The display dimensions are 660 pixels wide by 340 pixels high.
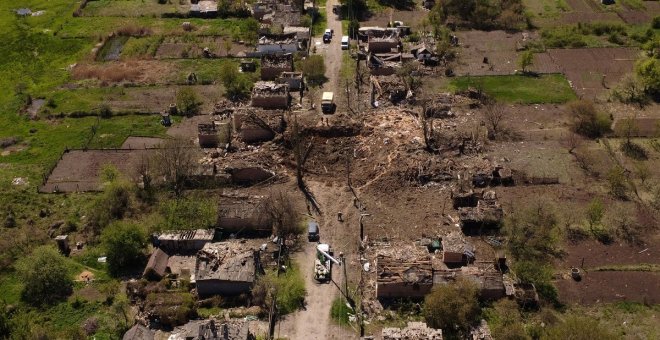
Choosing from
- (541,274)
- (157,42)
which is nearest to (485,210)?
(541,274)

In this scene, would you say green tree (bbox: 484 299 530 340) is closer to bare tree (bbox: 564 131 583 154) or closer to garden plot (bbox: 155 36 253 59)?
bare tree (bbox: 564 131 583 154)

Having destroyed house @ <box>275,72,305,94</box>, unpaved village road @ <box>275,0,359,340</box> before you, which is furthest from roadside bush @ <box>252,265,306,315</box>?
destroyed house @ <box>275,72,305,94</box>

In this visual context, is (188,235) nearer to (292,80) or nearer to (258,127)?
(258,127)

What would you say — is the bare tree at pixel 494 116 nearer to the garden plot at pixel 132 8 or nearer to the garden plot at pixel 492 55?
the garden plot at pixel 492 55

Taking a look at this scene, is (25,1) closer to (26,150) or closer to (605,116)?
(26,150)

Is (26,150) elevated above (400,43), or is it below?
below

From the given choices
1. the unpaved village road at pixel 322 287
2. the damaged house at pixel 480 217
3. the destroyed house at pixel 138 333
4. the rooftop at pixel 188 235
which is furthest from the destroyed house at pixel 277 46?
the destroyed house at pixel 138 333
